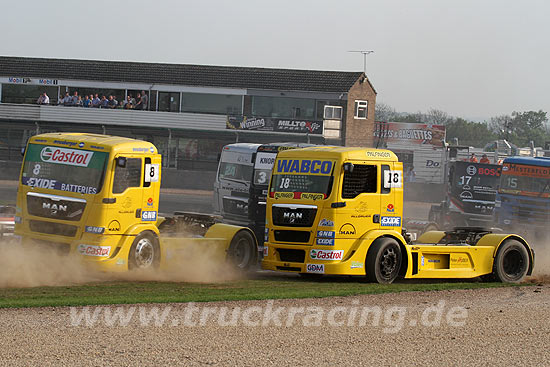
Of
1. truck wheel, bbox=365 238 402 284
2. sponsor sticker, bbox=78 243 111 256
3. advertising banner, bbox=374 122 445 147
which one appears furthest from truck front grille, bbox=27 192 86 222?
advertising banner, bbox=374 122 445 147

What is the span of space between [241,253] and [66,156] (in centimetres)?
433

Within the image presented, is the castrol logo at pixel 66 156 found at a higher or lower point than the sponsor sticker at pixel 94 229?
higher

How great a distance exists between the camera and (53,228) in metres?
14.6

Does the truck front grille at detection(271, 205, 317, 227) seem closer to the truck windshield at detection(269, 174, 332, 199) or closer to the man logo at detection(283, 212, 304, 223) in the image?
the man logo at detection(283, 212, 304, 223)

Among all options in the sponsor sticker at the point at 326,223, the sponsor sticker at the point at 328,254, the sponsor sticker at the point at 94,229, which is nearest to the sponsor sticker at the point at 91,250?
the sponsor sticker at the point at 94,229

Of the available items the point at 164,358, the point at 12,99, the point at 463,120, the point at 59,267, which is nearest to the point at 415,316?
the point at 164,358

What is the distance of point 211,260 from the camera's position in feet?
53.5

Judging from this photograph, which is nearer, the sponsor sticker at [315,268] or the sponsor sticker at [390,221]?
the sponsor sticker at [315,268]

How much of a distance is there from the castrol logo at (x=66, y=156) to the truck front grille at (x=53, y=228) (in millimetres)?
1142

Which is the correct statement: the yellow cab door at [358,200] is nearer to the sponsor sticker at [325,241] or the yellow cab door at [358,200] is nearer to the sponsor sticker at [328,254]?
the sponsor sticker at [325,241]

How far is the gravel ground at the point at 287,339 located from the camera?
28.6 feet

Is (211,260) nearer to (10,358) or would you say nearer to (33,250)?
(33,250)

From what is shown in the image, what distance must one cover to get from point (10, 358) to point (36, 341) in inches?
31.7

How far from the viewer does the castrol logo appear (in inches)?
578
